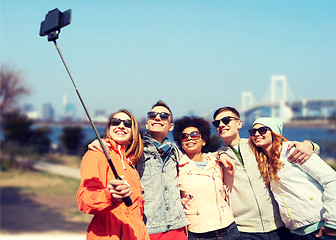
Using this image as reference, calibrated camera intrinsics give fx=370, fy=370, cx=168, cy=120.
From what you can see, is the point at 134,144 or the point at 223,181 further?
the point at 223,181

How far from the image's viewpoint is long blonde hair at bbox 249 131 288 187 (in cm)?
305

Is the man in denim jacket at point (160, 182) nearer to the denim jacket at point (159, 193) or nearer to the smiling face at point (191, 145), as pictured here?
the denim jacket at point (159, 193)

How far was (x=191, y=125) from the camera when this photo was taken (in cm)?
352

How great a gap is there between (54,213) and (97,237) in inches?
448

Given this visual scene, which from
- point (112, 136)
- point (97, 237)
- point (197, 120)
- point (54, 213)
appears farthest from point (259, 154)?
point (54, 213)

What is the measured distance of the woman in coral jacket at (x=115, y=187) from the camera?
7.52 ft

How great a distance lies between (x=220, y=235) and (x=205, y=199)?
312 millimetres

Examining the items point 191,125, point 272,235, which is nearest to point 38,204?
point 191,125

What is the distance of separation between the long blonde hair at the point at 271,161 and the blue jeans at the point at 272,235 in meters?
0.40

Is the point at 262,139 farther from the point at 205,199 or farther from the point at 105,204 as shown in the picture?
the point at 105,204

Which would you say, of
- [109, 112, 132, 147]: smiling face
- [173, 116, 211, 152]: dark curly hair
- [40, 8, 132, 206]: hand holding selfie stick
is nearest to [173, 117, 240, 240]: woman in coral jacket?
[173, 116, 211, 152]: dark curly hair

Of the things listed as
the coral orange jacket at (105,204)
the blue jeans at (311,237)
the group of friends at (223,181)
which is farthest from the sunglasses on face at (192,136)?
the blue jeans at (311,237)

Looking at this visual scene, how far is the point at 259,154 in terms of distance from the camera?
10.5ft

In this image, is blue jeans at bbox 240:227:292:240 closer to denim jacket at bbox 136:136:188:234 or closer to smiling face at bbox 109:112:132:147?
denim jacket at bbox 136:136:188:234
